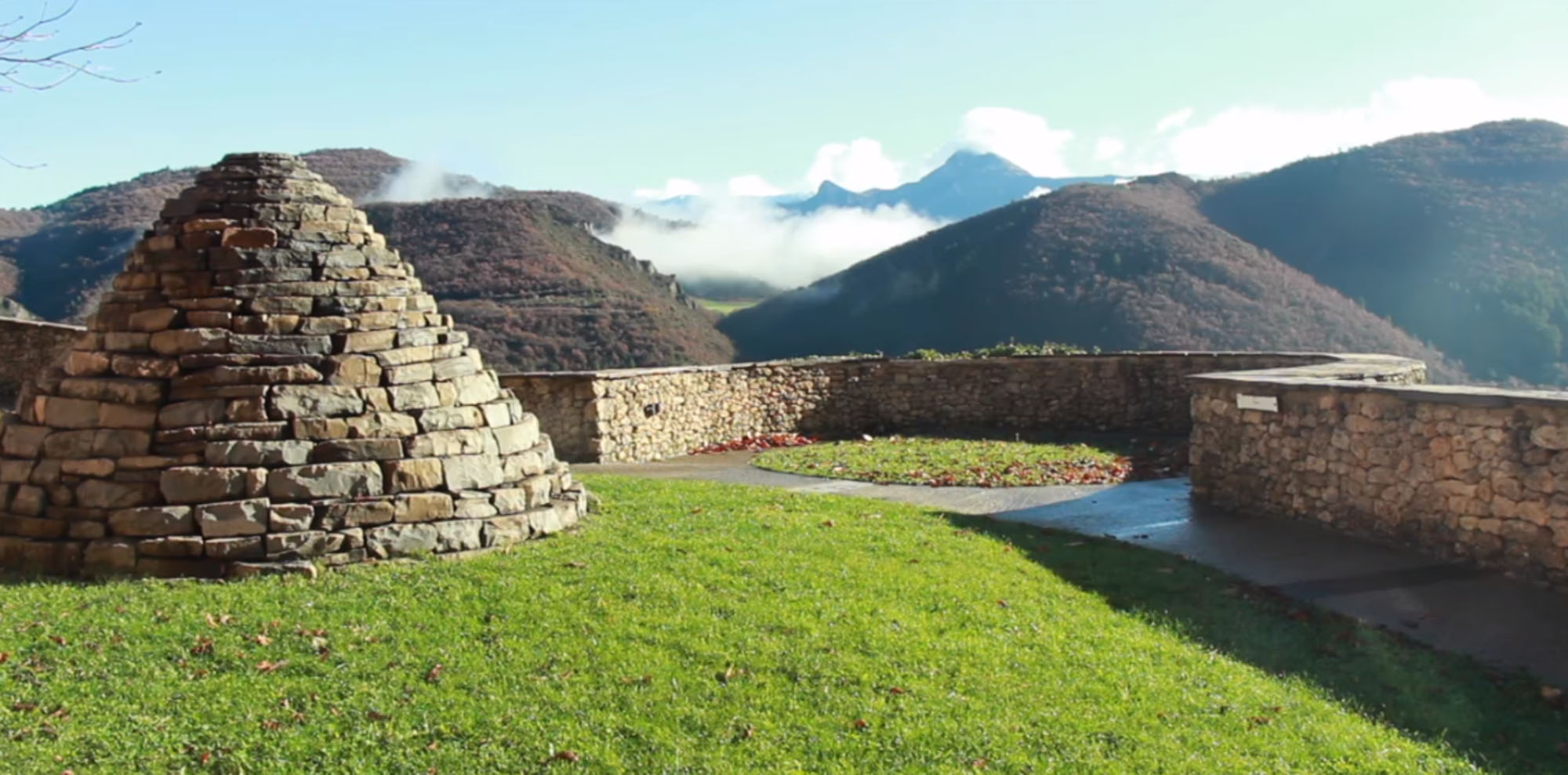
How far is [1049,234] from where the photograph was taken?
42906 millimetres

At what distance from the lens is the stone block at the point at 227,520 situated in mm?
6945

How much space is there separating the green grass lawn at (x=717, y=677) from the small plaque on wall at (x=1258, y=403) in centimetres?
313

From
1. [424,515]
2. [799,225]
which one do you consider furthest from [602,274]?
[799,225]

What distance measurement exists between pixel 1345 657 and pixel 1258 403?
14.7ft

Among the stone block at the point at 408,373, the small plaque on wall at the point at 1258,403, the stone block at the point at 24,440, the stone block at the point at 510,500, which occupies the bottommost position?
the stone block at the point at 510,500

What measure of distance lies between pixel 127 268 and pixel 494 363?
61.9 feet

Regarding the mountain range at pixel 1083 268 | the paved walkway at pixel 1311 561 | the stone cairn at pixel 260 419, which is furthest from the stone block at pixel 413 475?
the mountain range at pixel 1083 268

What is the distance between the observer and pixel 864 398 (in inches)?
769

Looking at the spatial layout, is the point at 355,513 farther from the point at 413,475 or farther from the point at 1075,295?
the point at 1075,295

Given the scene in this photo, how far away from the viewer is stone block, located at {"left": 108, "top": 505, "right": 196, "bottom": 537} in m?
6.96

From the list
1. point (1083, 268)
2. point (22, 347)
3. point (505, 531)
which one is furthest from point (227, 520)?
point (1083, 268)

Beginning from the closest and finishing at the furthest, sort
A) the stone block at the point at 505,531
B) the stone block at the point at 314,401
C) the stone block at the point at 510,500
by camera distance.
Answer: the stone block at the point at 314,401
the stone block at the point at 505,531
the stone block at the point at 510,500

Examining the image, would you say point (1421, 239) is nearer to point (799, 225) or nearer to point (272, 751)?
point (799, 225)

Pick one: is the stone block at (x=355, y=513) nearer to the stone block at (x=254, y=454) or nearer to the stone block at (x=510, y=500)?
the stone block at (x=254, y=454)
